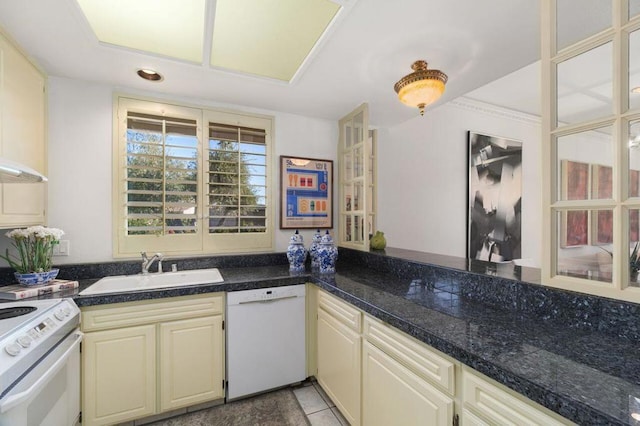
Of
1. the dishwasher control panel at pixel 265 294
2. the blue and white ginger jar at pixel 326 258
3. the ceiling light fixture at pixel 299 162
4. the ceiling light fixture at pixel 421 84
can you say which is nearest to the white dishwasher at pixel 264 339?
the dishwasher control panel at pixel 265 294

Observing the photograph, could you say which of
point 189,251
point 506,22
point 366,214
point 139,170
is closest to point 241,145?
point 139,170

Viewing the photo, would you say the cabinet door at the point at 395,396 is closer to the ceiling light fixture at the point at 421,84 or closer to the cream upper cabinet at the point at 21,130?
the ceiling light fixture at the point at 421,84

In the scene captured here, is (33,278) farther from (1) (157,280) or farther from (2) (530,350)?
(2) (530,350)

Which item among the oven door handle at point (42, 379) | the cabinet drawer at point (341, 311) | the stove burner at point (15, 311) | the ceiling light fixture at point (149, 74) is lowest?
the oven door handle at point (42, 379)

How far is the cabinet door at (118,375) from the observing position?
1562 mm

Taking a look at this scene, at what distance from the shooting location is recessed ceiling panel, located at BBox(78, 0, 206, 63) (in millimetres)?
1302

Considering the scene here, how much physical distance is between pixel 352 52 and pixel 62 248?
227 centimetres

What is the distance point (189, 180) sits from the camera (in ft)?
7.36

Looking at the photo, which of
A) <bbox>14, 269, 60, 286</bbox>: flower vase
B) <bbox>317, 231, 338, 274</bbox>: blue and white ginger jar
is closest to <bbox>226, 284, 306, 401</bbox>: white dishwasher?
<bbox>317, 231, 338, 274</bbox>: blue and white ginger jar

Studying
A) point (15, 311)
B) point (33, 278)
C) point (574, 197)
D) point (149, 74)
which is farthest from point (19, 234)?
point (574, 197)

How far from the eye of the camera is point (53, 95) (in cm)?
192

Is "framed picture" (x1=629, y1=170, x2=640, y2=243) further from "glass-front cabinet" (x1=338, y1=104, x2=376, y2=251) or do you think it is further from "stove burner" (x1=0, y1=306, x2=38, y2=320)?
"stove burner" (x1=0, y1=306, x2=38, y2=320)

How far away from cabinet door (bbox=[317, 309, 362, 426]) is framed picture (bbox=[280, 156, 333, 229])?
95 cm

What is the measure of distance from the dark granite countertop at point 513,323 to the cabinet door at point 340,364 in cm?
24
